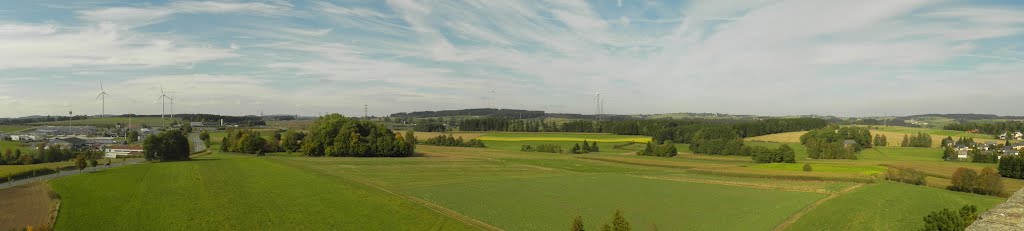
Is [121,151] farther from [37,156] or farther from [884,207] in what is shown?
[884,207]

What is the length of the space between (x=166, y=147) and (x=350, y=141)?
2779 cm

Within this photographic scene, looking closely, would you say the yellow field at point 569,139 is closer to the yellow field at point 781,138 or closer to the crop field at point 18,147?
the yellow field at point 781,138

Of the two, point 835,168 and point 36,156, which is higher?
point 36,156

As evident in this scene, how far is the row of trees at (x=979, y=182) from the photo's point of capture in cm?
5300

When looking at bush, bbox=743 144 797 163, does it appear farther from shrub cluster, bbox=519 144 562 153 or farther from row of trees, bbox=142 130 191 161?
row of trees, bbox=142 130 191 161

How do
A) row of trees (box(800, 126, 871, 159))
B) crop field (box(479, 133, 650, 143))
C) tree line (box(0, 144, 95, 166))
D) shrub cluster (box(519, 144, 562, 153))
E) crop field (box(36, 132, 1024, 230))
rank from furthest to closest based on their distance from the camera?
crop field (box(479, 133, 650, 143))
shrub cluster (box(519, 144, 562, 153))
row of trees (box(800, 126, 871, 159))
tree line (box(0, 144, 95, 166))
crop field (box(36, 132, 1024, 230))

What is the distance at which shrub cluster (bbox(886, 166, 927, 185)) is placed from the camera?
6044 centimetres

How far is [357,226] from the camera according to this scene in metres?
32.8

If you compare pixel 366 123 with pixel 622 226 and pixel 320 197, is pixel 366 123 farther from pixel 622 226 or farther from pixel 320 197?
pixel 622 226

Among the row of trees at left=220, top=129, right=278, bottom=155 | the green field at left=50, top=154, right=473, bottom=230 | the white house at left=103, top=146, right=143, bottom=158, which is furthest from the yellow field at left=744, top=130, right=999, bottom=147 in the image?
the white house at left=103, top=146, right=143, bottom=158

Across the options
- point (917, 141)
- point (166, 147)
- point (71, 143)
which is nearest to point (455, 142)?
point (166, 147)

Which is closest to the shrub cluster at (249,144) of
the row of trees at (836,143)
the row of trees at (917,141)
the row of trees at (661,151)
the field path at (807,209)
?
the row of trees at (661,151)

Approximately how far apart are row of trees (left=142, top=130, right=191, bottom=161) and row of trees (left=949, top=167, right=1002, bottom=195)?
104736 mm

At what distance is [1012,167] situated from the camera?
67750mm
